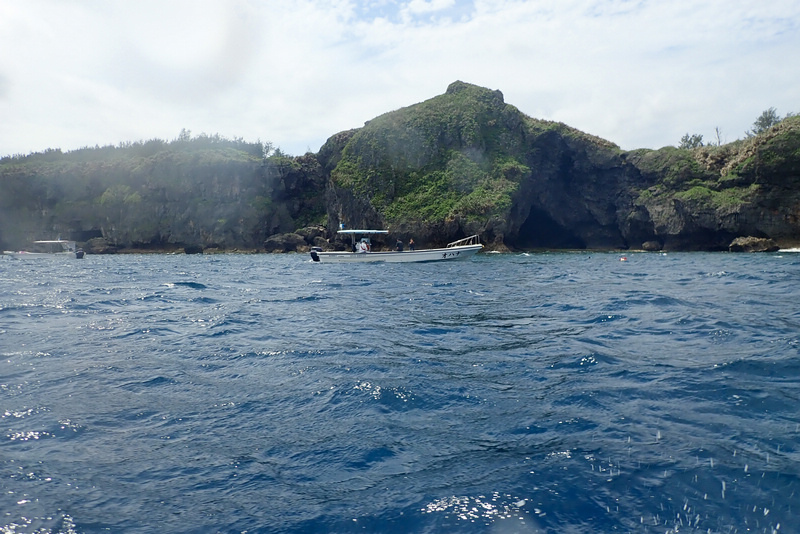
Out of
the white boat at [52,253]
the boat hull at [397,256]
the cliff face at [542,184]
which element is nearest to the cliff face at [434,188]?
the cliff face at [542,184]

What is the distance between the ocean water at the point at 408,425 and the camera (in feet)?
11.7

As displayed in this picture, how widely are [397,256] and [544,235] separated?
3057 centimetres

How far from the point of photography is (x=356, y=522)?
136 inches

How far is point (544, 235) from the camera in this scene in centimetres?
6094

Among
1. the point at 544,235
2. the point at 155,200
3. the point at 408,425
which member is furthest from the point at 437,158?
the point at 408,425

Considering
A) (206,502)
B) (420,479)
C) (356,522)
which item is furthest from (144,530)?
(420,479)

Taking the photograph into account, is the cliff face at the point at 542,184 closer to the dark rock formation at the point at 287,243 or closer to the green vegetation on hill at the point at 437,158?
the green vegetation on hill at the point at 437,158

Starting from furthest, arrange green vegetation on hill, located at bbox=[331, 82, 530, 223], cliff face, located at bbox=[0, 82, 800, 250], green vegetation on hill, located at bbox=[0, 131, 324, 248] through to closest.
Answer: green vegetation on hill, located at bbox=[0, 131, 324, 248]
green vegetation on hill, located at bbox=[331, 82, 530, 223]
cliff face, located at bbox=[0, 82, 800, 250]

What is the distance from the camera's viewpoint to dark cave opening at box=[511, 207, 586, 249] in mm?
59469

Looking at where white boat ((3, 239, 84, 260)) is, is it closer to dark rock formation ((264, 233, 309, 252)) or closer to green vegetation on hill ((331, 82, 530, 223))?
dark rock formation ((264, 233, 309, 252))

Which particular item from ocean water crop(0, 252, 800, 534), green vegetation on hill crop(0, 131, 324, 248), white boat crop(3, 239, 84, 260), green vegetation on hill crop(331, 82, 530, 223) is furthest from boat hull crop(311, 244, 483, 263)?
green vegetation on hill crop(0, 131, 324, 248)

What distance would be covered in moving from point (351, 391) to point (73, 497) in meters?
3.07

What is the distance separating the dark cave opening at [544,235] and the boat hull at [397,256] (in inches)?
941

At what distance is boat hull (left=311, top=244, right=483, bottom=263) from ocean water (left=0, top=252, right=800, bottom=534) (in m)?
24.7
